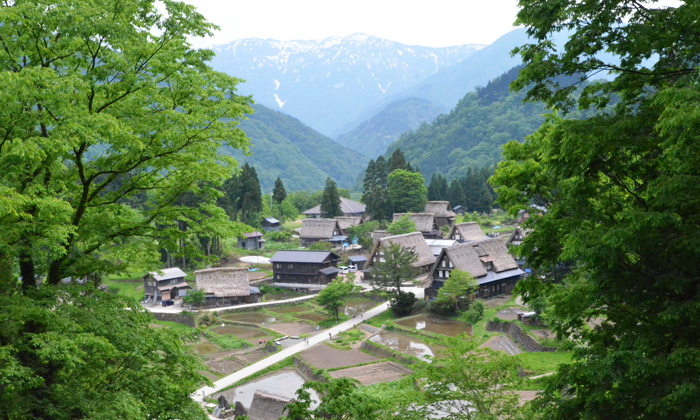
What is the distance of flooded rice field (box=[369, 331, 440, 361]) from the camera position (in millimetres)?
27306

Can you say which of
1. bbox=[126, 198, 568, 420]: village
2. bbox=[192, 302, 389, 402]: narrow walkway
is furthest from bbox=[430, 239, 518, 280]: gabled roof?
bbox=[192, 302, 389, 402]: narrow walkway

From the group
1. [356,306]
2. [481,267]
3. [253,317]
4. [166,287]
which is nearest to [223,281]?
[253,317]

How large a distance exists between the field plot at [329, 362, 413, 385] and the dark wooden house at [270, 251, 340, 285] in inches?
788

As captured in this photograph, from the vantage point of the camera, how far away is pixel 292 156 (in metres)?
156

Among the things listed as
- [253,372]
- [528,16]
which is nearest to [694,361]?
[528,16]

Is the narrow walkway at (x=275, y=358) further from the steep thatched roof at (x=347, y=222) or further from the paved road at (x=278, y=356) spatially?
the steep thatched roof at (x=347, y=222)

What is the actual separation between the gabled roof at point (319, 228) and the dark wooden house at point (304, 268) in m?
11.2

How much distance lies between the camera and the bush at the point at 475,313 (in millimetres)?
32000

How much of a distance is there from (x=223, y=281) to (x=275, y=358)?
1452 centimetres

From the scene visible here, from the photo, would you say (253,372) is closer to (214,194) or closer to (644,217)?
(214,194)

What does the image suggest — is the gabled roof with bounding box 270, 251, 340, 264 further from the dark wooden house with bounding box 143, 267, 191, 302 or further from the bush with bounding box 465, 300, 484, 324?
the bush with bounding box 465, 300, 484, 324

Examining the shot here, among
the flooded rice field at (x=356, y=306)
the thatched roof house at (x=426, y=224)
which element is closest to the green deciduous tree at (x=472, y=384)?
the flooded rice field at (x=356, y=306)

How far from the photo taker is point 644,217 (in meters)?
5.64

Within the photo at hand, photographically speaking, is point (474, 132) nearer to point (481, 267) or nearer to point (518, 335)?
point (481, 267)
